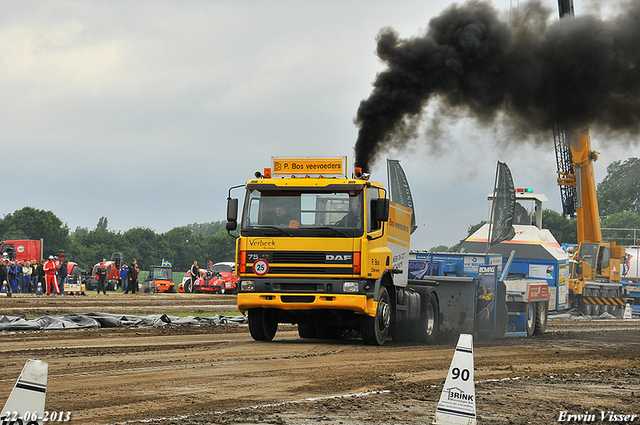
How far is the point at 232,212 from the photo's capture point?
1347 centimetres

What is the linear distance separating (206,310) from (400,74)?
534 inches

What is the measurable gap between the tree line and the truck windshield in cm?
10233

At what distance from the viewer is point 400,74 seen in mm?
18344

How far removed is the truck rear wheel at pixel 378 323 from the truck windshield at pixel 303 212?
162 cm

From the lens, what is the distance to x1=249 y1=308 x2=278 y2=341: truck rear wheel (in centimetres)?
1443

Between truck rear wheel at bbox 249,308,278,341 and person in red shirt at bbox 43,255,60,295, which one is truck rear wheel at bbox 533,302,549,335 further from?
person in red shirt at bbox 43,255,60,295

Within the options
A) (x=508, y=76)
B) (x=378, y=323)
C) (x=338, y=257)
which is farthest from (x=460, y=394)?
(x=508, y=76)

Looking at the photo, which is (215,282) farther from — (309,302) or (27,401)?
(27,401)

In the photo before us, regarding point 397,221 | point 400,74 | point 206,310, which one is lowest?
point 206,310

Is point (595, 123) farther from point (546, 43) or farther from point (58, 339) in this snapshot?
point (58, 339)

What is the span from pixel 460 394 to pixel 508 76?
13321 mm

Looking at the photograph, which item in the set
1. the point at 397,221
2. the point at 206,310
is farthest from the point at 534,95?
the point at 206,310

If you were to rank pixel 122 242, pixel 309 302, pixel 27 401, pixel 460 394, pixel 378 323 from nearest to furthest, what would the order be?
pixel 27 401
pixel 460 394
pixel 309 302
pixel 378 323
pixel 122 242

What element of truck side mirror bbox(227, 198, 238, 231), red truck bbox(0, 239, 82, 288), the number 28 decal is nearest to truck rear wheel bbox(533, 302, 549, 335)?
the number 28 decal
